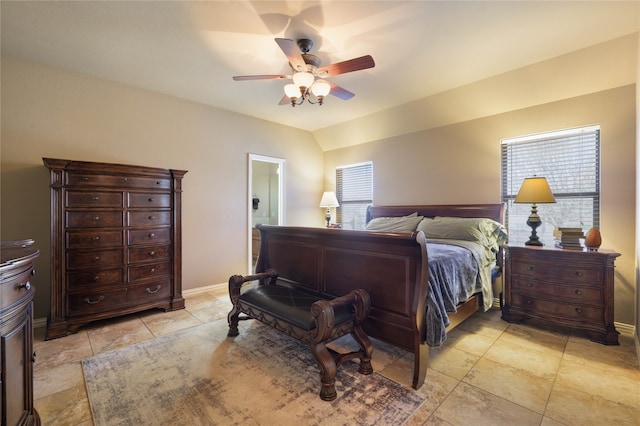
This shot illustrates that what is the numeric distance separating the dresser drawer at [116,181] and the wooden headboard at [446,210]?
3137mm

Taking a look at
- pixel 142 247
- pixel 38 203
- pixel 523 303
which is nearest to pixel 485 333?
pixel 523 303

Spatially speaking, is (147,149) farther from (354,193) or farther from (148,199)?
(354,193)

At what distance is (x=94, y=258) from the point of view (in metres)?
2.84

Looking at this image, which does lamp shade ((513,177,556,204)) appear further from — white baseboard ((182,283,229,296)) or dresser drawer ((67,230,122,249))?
dresser drawer ((67,230,122,249))

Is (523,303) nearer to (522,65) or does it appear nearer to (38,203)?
(522,65)

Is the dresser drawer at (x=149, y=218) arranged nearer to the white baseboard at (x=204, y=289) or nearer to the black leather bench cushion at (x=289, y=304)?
the white baseboard at (x=204, y=289)

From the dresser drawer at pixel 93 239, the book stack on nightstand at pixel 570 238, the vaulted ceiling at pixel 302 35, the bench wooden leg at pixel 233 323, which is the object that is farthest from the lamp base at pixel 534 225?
the dresser drawer at pixel 93 239

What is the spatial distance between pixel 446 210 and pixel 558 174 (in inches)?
49.4

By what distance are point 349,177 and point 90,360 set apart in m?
4.41

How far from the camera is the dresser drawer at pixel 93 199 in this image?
2.72 metres

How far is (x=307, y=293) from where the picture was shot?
2.59m

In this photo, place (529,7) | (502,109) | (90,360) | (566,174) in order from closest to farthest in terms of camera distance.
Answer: (529,7) → (90,360) → (566,174) → (502,109)


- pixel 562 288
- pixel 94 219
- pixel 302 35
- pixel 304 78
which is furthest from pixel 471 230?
pixel 94 219

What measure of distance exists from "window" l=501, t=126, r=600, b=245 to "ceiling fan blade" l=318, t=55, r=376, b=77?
7.73 ft
